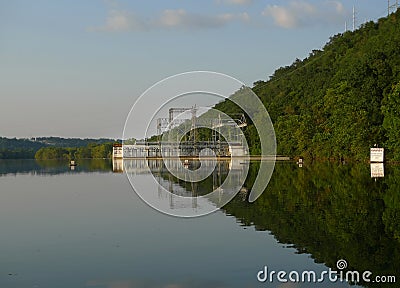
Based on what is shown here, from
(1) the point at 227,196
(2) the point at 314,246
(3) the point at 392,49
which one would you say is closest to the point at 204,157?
(3) the point at 392,49

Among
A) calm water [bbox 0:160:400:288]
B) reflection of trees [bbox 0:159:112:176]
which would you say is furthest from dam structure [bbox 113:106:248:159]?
calm water [bbox 0:160:400:288]

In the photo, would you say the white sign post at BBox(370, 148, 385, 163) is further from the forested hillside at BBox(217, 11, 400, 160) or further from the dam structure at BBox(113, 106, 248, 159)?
the dam structure at BBox(113, 106, 248, 159)

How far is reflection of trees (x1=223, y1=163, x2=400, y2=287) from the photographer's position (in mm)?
9602

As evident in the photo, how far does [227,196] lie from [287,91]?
75.7 meters

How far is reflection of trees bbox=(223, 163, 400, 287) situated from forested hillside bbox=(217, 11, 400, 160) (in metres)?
21.1

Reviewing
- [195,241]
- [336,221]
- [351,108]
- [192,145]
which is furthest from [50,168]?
[195,241]

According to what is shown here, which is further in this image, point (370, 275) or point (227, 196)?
point (227, 196)

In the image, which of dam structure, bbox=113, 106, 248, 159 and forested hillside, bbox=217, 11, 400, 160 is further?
dam structure, bbox=113, 106, 248, 159

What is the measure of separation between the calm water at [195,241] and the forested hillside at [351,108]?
2354cm

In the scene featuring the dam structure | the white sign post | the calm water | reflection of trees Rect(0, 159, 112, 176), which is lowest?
the calm water

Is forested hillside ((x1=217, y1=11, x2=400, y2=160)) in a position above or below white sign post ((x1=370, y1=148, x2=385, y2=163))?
above

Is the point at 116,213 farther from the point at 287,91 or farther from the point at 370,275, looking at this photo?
the point at 287,91

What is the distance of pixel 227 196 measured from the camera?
20938 millimetres

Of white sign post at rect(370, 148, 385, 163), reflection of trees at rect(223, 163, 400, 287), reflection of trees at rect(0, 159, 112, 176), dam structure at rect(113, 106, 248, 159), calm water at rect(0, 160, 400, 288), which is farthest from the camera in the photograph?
dam structure at rect(113, 106, 248, 159)
